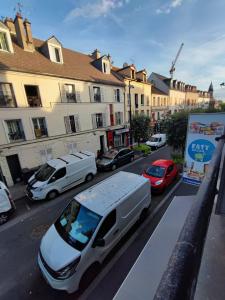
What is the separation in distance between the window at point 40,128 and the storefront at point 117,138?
7535 millimetres

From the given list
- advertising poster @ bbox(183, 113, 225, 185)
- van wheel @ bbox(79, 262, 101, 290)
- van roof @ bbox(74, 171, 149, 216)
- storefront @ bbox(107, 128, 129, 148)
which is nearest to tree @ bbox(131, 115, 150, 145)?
storefront @ bbox(107, 128, 129, 148)

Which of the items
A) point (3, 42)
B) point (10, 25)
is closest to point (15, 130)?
point (3, 42)

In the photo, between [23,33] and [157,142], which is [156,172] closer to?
[157,142]

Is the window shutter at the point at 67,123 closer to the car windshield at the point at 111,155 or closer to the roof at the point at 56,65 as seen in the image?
the roof at the point at 56,65

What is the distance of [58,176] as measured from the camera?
981cm

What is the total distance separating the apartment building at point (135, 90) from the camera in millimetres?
21125

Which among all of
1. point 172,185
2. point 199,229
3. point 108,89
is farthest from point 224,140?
point 108,89

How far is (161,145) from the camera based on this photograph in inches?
808

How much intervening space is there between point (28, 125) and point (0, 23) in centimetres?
702

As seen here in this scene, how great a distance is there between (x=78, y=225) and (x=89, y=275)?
65.0 inches

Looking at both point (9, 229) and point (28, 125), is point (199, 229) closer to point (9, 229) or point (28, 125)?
point (9, 229)

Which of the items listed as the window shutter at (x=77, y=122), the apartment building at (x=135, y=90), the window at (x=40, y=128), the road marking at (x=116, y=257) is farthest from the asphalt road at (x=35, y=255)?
the apartment building at (x=135, y=90)

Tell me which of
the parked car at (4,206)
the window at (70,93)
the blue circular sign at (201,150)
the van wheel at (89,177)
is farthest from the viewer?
the window at (70,93)

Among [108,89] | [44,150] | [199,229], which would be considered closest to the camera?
[199,229]
